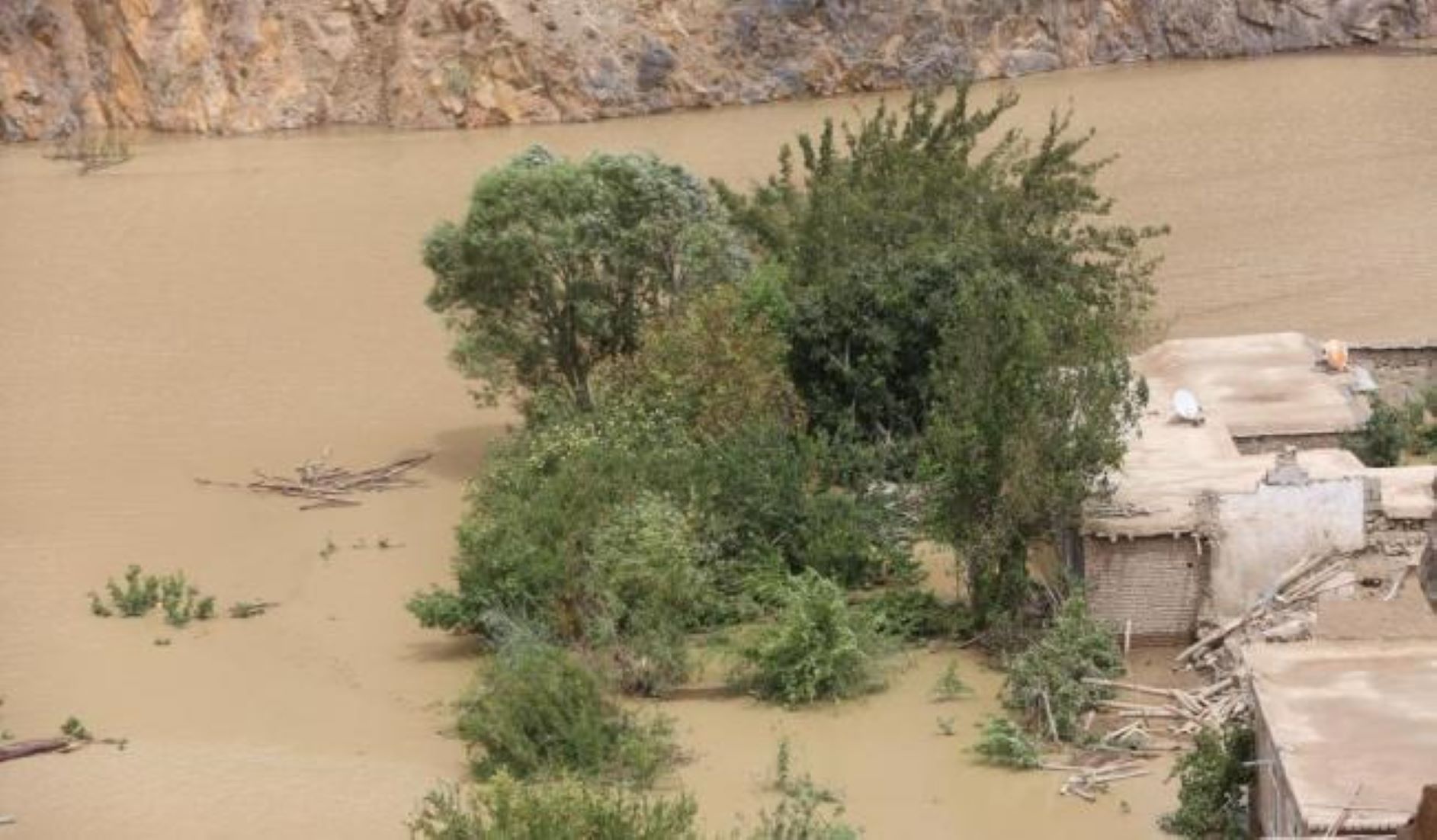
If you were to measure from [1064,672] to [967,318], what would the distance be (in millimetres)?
3309

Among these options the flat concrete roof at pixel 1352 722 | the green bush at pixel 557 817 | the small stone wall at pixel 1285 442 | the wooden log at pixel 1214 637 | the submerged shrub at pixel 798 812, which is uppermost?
the small stone wall at pixel 1285 442

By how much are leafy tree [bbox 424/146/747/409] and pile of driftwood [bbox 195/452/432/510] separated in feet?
3.62

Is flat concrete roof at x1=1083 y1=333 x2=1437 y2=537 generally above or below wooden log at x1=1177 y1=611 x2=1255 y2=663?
above

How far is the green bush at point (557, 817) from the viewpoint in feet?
35.0

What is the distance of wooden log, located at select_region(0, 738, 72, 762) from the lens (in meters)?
14.2

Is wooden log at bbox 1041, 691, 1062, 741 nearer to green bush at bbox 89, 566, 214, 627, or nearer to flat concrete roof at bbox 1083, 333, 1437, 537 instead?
flat concrete roof at bbox 1083, 333, 1437, 537

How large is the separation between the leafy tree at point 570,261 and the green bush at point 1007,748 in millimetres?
6568

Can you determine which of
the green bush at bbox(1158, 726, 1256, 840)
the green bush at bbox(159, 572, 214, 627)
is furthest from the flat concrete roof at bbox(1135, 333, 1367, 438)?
the green bush at bbox(159, 572, 214, 627)

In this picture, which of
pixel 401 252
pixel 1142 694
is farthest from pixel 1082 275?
pixel 401 252

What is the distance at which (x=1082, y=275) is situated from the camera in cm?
1936

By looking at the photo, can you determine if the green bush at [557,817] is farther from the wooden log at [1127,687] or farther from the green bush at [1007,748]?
the wooden log at [1127,687]

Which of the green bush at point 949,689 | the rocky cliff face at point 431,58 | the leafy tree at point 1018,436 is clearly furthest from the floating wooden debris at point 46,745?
the rocky cliff face at point 431,58

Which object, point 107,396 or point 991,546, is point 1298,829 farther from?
point 107,396

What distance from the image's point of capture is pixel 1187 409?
17.0m
